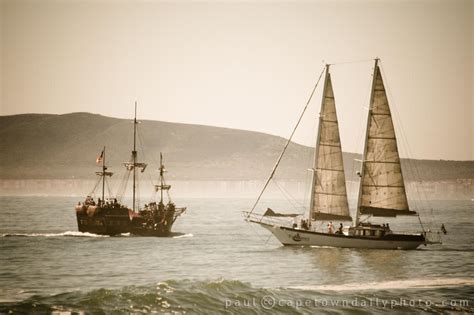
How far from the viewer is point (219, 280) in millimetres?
19391

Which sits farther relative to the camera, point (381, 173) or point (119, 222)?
point (119, 222)

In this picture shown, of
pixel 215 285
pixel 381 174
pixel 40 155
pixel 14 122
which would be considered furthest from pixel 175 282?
pixel 40 155

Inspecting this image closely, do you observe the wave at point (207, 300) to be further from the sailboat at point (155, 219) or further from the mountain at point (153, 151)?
the sailboat at point (155, 219)

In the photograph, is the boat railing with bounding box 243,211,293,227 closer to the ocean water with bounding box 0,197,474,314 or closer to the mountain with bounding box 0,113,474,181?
the ocean water with bounding box 0,197,474,314

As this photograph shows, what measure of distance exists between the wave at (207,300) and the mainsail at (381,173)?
9.61 metres

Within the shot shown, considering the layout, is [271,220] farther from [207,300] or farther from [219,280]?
[207,300]

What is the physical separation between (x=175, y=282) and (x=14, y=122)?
12.0 meters

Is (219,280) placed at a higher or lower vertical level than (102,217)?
lower

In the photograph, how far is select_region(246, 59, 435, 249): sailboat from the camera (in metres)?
28.5

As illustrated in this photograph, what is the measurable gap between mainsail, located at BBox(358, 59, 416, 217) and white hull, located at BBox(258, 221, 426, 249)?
1451 millimetres

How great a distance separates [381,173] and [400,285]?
9.20 m

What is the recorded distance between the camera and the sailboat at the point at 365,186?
93.5ft

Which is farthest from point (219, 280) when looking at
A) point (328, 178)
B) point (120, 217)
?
point (120, 217)

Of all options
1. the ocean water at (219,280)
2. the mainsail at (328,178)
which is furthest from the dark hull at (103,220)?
the mainsail at (328,178)
